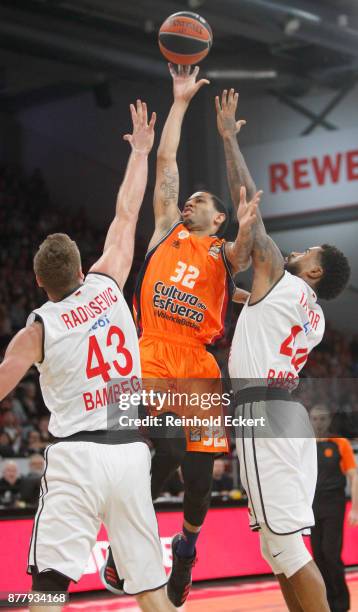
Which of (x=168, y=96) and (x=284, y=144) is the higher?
(x=168, y=96)

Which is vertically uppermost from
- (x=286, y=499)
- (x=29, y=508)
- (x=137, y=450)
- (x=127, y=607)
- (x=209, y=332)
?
(x=209, y=332)

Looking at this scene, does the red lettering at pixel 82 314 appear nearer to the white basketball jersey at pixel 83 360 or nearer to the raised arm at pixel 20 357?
the white basketball jersey at pixel 83 360

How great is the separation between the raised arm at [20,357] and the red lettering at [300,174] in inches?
622

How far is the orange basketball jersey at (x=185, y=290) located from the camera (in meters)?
6.18

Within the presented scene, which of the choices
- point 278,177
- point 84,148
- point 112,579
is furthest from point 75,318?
point 84,148

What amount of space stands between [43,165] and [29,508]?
16408 millimetres

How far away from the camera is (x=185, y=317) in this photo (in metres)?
6.18

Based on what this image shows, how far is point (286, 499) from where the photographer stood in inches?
206

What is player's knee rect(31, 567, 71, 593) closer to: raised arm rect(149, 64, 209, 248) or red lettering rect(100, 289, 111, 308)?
red lettering rect(100, 289, 111, 308)

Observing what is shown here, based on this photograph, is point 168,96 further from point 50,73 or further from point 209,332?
point 209,332

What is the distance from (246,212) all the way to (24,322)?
10975 mm

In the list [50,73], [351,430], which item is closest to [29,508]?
[351,430]

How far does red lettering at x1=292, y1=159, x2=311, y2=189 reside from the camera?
19734 millimetres

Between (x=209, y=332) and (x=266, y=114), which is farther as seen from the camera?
(x=266, y=114)
